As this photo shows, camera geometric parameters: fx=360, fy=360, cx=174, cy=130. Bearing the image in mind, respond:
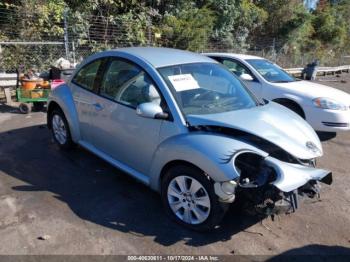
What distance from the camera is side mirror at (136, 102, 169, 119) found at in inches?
145

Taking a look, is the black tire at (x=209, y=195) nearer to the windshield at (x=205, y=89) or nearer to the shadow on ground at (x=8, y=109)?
the windshield at (x=205, y=89)

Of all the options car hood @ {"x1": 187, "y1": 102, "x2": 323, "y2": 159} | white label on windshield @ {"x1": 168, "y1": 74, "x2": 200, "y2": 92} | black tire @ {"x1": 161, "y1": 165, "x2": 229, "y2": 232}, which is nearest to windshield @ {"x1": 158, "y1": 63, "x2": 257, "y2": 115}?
white label on windshield @ {"x1": 168, "y1": 74, "x2": 200, "y2": 92}

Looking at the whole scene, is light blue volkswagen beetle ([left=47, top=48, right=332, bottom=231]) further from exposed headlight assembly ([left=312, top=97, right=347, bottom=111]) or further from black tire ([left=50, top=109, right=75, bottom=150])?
exposed headlight assembly ([left=312, top=97, right=347, bottom=111])

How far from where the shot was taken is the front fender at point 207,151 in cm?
324

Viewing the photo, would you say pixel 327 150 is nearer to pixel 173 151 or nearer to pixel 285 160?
pixel 285 160

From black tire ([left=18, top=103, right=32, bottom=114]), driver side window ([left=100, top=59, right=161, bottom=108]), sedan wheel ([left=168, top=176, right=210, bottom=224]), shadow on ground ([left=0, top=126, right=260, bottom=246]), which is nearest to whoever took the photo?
sedan wheel ([left=168, top=176, right=210, bottom=224])

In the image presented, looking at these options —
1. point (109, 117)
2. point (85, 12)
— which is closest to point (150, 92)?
point (109, 117)

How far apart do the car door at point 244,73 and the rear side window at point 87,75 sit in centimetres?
330

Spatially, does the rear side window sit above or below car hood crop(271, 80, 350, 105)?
above

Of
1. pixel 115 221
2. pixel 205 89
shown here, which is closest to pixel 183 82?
pixel 205 89

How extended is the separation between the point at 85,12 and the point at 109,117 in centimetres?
948

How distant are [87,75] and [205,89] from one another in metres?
1.76

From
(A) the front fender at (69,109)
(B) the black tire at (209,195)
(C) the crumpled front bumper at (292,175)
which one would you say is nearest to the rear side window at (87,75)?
(A) the front fender at (69,109)

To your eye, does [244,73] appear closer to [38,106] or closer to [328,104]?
[328,104]
